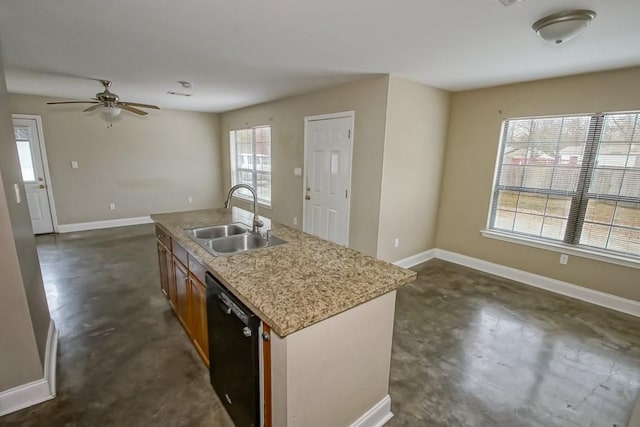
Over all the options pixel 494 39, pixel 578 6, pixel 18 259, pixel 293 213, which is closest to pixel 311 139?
pixel 293 213

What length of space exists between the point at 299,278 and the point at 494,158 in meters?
3.49

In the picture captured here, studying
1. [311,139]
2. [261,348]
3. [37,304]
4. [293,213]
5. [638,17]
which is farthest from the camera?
[293,213]

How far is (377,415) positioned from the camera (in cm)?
164

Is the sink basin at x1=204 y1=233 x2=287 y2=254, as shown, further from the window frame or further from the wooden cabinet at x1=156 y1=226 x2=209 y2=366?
the window frame

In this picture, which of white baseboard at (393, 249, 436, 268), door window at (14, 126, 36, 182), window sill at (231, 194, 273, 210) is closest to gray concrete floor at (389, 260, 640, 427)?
white baseboard at (393, 249, 436, 268)

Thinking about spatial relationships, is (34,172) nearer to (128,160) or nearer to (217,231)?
(128,160)

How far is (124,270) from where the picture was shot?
370 centimetres

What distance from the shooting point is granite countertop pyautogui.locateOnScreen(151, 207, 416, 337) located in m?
1.16

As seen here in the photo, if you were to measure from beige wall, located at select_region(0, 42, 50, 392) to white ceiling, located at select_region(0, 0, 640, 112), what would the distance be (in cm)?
88

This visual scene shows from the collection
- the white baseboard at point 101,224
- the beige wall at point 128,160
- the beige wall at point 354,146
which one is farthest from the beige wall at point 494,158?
the white baseboard at point 101,224

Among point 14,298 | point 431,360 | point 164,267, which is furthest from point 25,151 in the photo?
point 431,360

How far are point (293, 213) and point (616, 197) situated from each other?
4.02 meters

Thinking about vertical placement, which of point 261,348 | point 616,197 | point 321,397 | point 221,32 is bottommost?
point 321,397

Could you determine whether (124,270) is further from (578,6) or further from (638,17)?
(638,17)
